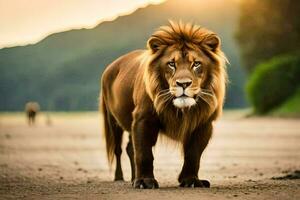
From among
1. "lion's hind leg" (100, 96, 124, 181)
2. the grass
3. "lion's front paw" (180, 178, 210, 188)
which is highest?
"lion's hind leg" (100, 96, 124, 181)

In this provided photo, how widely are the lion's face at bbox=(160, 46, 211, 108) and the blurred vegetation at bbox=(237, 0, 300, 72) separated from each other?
34.4 m

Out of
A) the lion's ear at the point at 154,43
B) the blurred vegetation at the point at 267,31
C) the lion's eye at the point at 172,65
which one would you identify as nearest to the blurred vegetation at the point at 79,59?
the lion's ear at the point at 154,43

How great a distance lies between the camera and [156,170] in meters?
11.7

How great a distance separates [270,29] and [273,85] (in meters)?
6.77

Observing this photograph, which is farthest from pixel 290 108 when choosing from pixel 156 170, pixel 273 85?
pixel 156 170

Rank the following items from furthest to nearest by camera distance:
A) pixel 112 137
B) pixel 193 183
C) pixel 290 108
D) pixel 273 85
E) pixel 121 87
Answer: pixel 273 85, pixel 290 108, pixel 112 137, pixel 121 87, pixel 193 183

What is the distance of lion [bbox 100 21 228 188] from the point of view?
7.55 metres

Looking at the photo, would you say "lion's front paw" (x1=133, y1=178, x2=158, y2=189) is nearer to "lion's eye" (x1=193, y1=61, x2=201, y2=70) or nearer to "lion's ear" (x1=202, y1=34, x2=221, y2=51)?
"lion's eye" (x1=193, y1=61, x2=201, y2=70)

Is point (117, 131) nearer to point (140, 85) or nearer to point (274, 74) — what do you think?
point (140, 85)

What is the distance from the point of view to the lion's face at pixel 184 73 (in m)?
7.34

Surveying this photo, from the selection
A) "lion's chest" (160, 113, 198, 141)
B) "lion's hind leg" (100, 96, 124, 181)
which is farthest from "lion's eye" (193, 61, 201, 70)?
"lion's hind leg" (100, 96, 124, 181)

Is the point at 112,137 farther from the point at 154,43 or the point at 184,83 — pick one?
the point at 184,83

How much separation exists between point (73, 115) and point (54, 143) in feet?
88.0

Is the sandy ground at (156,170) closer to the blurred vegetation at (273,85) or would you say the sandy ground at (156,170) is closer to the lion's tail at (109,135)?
the lion's tail at (109,135)
